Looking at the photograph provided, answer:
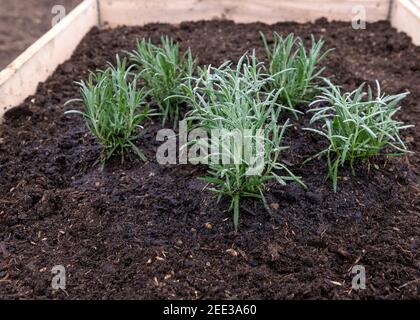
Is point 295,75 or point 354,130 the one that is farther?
point 295,75

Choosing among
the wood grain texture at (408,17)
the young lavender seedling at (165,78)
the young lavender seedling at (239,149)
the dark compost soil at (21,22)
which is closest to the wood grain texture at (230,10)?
the wood grain texture at (408,17)

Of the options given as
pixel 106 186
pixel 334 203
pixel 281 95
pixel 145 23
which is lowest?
pixel 334 203

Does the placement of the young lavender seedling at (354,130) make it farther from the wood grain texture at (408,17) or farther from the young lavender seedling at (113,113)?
the wood grain texture at (408,17)

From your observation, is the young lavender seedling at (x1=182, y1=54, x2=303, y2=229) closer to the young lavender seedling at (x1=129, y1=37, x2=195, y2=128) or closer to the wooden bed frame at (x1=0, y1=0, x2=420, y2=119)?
the young lavender seedling at (x1=129, y1=37, x2=195, y2=128)

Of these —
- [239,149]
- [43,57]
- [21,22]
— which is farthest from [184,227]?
[21,22]

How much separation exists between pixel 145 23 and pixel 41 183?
74.8 inches

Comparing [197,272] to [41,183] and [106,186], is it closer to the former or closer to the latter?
[106,186]

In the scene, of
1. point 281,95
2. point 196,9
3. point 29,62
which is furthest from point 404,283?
point 196,9

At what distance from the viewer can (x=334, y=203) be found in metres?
2.38

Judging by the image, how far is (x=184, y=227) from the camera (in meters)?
2.29

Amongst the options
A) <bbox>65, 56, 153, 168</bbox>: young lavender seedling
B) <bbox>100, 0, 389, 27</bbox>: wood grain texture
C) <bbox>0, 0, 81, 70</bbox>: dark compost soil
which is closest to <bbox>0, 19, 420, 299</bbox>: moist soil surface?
<bbox>65, 56, 153, 168</bbox>: young lavender seedling

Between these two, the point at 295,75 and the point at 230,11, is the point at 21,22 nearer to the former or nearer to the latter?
the point at 230,11
